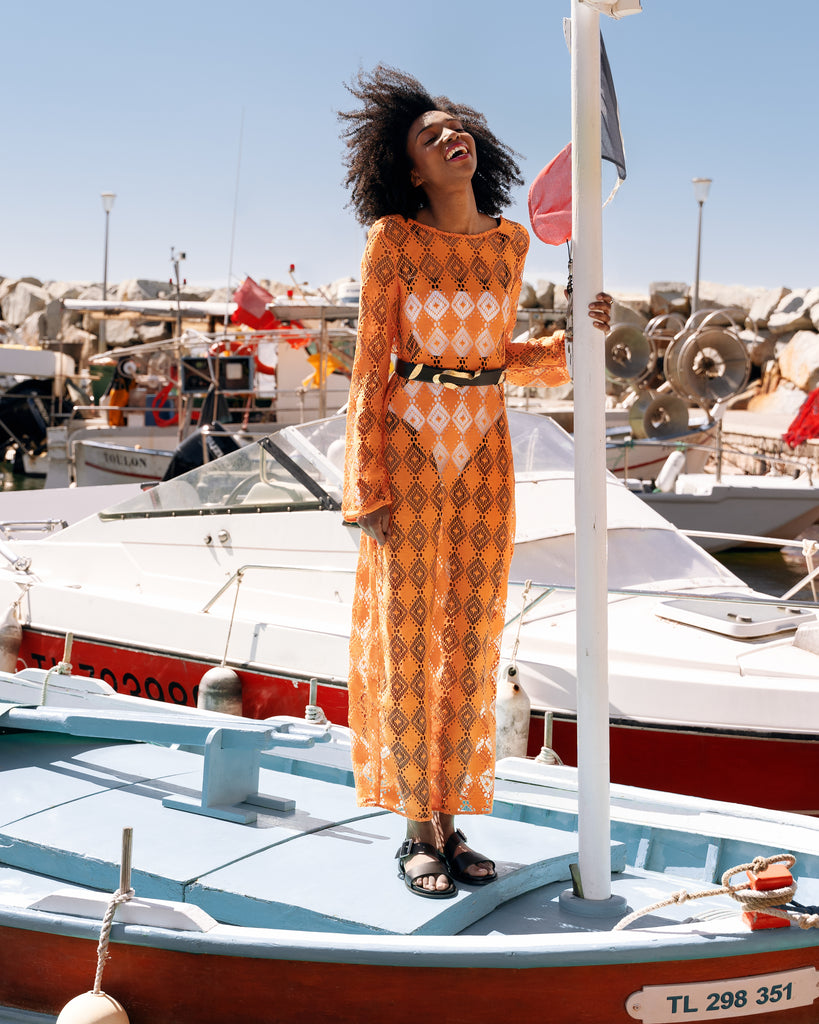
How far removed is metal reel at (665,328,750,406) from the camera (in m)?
17.8

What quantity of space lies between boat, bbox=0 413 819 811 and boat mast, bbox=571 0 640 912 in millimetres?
1921

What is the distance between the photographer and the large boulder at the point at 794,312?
116 ft

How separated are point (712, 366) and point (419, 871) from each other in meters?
16.4

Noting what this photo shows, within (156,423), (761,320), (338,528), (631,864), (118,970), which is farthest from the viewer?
(761,320)

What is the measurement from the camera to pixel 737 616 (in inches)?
215

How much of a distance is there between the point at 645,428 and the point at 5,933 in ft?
61.7

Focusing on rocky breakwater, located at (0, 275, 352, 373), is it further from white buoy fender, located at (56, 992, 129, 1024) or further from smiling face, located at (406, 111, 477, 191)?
white buoy fender, located at (56, 992, 129, 1024)

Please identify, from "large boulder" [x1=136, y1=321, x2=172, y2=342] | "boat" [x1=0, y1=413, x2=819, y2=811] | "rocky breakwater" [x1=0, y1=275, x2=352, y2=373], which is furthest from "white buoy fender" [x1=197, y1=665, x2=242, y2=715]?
"large boulder" [x1=136, y1=321, x2=172, y2=342]

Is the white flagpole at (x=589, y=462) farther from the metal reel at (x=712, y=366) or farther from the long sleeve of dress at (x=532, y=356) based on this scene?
the metal reel at (x=712, y=366)

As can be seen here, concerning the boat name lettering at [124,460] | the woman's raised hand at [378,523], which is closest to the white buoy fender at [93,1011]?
the woman's raised hand at [378,523]

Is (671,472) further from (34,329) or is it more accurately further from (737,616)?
(34,329)

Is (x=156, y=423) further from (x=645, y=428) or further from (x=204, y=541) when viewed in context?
(x=204, y=541)

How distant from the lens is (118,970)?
277 centimetres

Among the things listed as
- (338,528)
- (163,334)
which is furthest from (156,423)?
(338,528)
